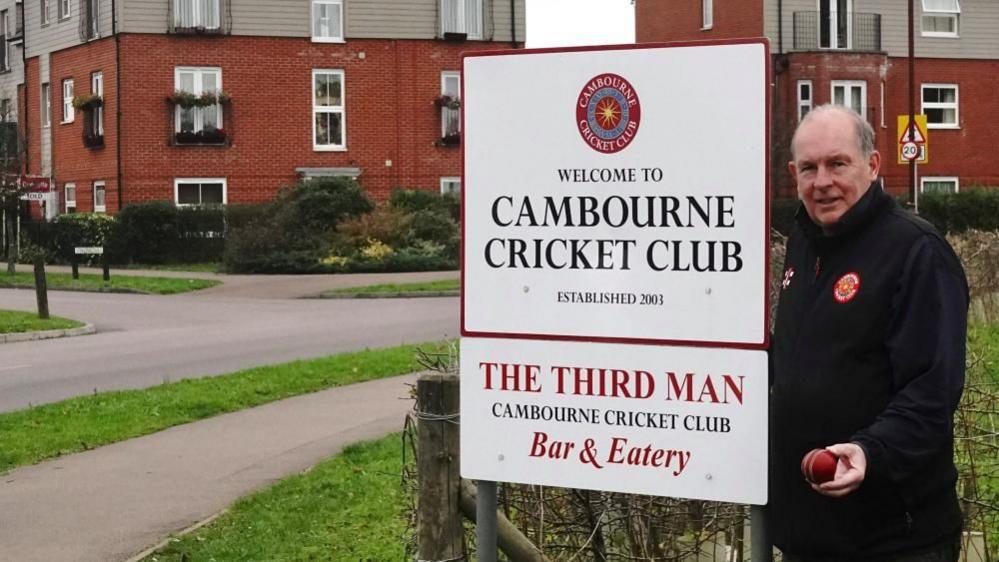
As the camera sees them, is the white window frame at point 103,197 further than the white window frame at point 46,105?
No

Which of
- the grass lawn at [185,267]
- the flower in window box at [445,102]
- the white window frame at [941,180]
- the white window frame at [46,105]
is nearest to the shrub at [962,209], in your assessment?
the white window frame at [941,180]

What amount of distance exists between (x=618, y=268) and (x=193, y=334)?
16840 mm

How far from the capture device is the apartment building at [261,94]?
128 ft

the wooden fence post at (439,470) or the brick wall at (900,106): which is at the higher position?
the brick wall at (900,106)

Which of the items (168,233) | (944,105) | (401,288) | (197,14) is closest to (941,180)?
(944,105)

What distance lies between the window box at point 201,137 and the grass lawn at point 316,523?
30.7m

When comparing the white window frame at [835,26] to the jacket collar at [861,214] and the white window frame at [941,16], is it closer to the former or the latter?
the white window frame at [941,16]

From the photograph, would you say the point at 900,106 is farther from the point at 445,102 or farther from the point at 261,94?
the point at 261,94

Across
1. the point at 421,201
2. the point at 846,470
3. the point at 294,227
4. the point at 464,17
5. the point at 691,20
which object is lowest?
the point at 846,470

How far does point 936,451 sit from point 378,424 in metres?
8.27

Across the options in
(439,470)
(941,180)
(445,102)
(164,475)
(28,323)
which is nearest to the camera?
(439,470)

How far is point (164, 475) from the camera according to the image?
961 centimetres

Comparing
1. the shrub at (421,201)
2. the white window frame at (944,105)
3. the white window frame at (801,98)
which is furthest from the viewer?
the white window frame at (944,105)

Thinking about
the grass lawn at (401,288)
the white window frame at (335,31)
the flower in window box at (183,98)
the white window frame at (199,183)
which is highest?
the white window frame at (335,31)
